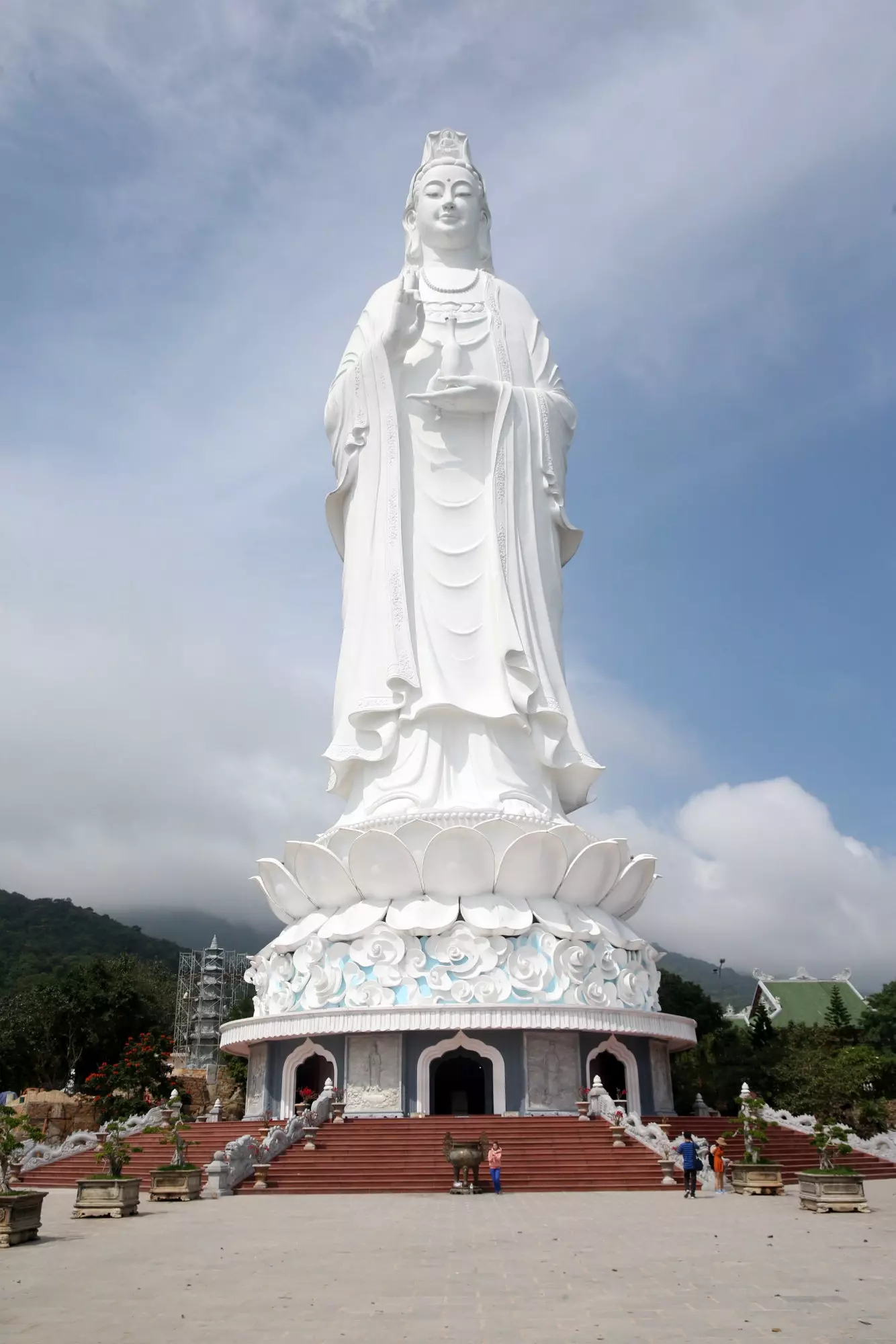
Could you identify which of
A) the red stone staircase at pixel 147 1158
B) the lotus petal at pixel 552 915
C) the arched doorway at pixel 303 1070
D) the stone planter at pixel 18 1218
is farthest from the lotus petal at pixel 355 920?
the stone planter at pixel 18 1218

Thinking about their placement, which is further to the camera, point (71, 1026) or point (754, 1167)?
point (71, 1026)

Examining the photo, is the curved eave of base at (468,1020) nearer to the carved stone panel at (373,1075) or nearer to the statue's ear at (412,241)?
the carved stone panel at (373,1075)

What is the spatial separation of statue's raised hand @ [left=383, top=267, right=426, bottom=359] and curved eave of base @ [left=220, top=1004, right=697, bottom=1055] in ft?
41.5

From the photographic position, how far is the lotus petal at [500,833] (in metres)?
18.5

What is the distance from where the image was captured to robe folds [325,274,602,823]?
20203 millimetres

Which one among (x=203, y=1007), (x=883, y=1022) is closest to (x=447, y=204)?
(x=883, y=1022)

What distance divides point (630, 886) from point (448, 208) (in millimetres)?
14840

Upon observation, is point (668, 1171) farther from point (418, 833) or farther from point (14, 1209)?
point (14, 1209)

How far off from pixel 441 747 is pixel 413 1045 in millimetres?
5276

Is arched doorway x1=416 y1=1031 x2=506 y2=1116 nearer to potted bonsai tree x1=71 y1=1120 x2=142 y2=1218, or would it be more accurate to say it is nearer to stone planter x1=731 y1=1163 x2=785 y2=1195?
stone planter x1=731 y1=1163 x2=785 y2=1195

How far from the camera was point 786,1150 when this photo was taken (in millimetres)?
15992

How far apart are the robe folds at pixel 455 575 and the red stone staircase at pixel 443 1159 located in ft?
18.2

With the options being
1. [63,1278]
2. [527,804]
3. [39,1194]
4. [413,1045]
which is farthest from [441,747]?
[63,1278]

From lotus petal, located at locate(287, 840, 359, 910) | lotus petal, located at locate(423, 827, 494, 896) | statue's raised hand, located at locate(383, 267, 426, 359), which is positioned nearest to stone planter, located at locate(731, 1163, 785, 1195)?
lotus petal, located at locate(423, 827, 494, 896)
